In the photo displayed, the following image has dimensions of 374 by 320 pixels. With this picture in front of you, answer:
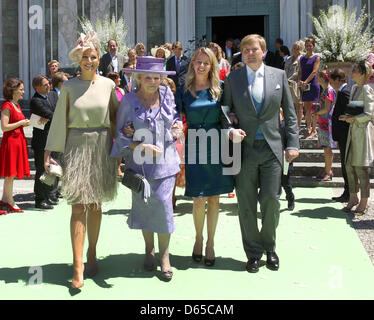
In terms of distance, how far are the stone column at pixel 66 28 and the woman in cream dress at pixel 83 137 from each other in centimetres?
1186

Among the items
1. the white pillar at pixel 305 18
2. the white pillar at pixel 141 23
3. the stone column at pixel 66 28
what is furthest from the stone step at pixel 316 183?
the stone column at pixel 66 28

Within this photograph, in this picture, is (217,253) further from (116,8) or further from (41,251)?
(116,8)

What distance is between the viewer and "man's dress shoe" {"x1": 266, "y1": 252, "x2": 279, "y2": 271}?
4.98m

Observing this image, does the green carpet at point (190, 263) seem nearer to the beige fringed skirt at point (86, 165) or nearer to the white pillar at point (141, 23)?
the beige fringed skirt at point (86, 165)

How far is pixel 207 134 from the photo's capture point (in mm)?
5027

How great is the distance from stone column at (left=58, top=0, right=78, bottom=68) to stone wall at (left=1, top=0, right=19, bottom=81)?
1.46 m

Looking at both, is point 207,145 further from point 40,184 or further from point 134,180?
point 40,184

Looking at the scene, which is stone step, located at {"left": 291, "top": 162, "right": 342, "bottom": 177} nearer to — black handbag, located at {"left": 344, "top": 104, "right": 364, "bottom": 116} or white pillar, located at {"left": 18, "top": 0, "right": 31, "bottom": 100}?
black handbag, located at {"left": 344, "top": 104, "right": 364, "bottom": 116}

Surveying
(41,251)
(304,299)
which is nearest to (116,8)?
(41,251)

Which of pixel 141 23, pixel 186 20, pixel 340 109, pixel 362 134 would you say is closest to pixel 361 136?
pixel 362 134

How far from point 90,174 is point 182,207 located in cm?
321

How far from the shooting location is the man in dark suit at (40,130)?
7.74 m

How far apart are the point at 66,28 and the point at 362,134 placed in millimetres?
11296

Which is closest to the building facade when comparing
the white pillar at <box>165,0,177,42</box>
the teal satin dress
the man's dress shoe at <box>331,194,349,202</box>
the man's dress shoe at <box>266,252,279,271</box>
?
the white pillar at <box>165,0,177,42</box>
